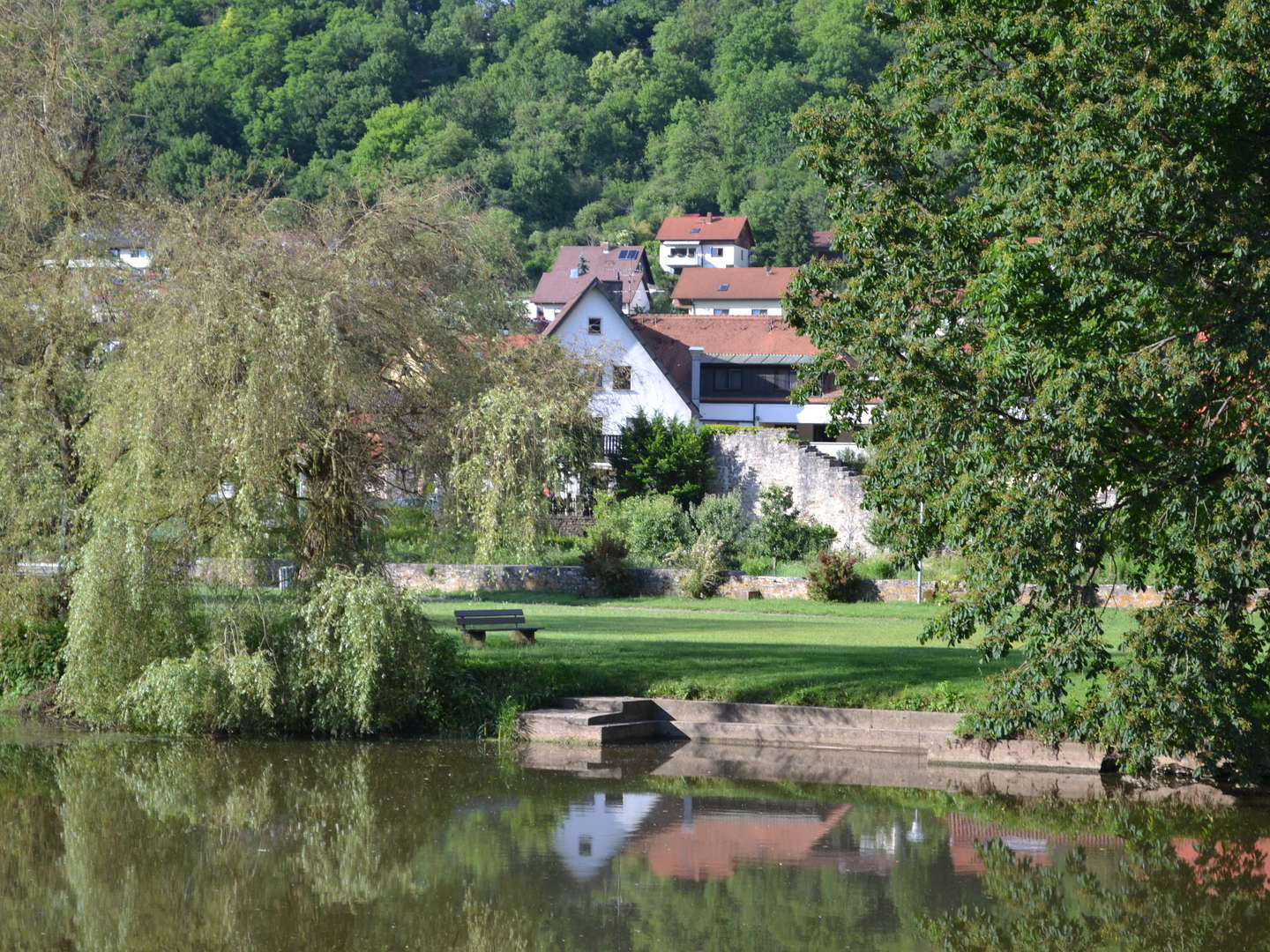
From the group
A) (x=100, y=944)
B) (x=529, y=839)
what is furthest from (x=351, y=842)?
(x=100, y=944)

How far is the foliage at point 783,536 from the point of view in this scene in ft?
133

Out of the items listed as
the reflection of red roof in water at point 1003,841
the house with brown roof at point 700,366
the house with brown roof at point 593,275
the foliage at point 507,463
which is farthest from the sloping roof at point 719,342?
the reflection of red roof in water at point 1003,841

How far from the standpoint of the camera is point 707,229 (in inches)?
4385

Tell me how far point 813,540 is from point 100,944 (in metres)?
32.2

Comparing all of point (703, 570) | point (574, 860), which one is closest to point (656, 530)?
point (703, 570)

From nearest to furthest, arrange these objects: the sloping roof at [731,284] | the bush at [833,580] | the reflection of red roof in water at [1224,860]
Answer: the reflection of red roof in water at [1224,860], the bush at [833,580], the sloping roof at [731,284]

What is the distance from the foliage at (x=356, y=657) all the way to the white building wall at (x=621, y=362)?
32823 mm

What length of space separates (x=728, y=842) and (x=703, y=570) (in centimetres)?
2165

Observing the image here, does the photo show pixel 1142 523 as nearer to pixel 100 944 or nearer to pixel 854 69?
pixel 100 944

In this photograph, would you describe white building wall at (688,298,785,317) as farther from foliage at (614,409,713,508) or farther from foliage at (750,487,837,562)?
foliage at (750,487,837,562)

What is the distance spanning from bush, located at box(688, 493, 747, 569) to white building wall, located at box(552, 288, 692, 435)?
10.3m

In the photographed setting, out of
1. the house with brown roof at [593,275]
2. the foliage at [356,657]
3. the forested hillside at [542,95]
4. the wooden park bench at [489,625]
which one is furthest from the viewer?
the forested hillside at [542,95]

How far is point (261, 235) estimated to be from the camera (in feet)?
64.2

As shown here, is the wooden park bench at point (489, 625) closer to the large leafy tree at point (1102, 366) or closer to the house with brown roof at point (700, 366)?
the large leafy tree at point (1102, 366)
